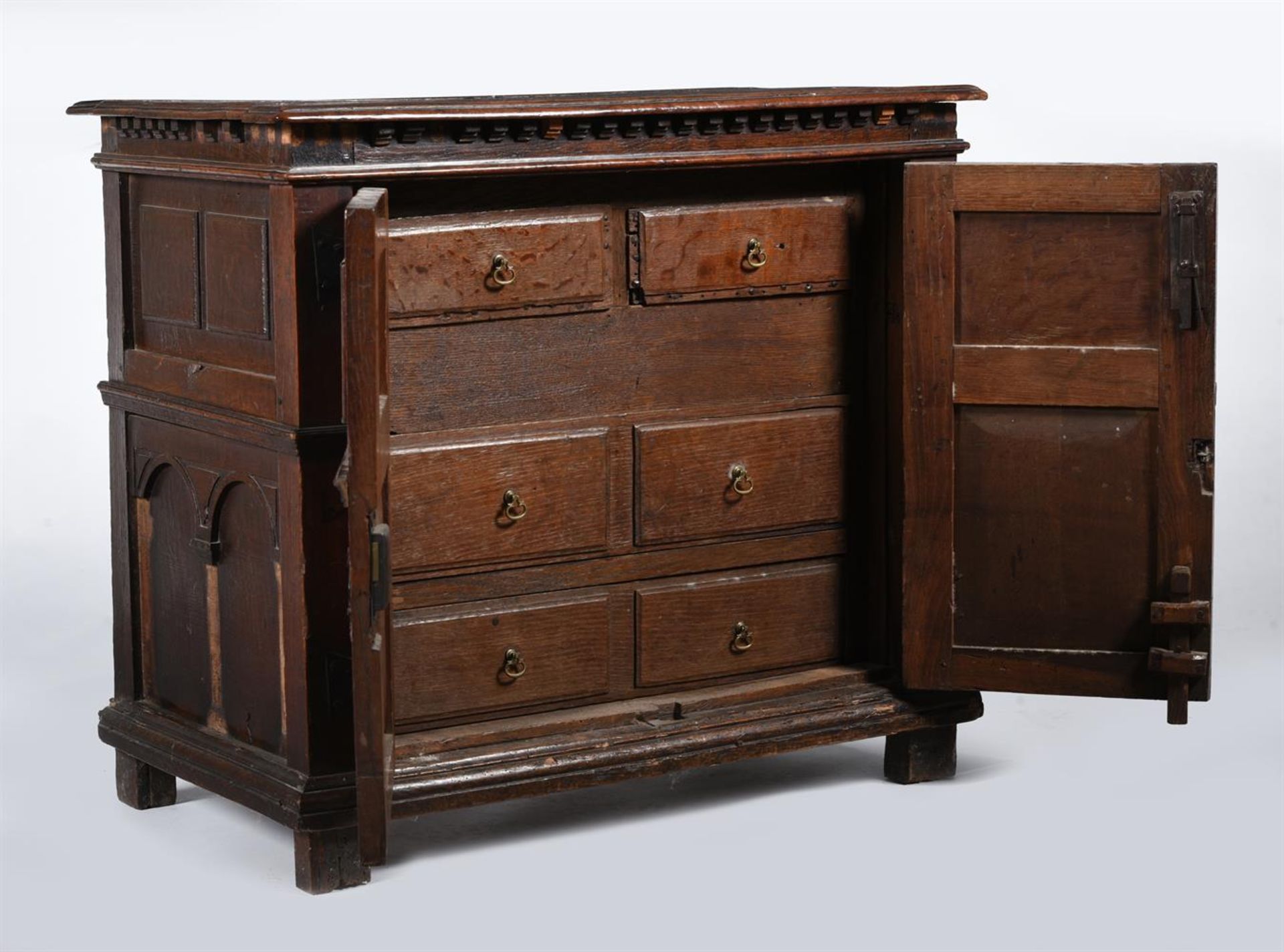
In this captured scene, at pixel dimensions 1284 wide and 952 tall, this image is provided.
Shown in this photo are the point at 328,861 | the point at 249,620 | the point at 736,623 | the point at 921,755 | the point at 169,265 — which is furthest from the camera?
the point at 921,755

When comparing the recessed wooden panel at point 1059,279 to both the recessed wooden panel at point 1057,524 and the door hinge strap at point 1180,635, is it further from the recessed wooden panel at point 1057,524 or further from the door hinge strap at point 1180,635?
the door hinge strap at point 1180,635

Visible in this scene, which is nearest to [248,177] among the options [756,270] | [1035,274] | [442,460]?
[442,460]

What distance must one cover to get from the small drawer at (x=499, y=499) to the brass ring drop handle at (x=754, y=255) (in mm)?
461

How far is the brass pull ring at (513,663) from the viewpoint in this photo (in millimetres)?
4914

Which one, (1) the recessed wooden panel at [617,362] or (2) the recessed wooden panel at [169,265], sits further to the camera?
(2) the recessed wooden panel at [169,265]

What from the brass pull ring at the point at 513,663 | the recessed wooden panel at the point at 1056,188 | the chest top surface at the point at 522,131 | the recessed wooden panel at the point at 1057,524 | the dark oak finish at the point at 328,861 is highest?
the chest top surface at the point at 522,131

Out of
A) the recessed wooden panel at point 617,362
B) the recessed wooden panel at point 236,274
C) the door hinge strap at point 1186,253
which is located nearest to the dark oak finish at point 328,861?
the recessed wooden panel at point 617,362

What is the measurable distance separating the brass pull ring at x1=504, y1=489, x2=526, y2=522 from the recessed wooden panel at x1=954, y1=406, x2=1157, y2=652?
0.93 metres

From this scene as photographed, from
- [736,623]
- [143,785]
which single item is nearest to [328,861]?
[143,785]

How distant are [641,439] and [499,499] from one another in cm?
33

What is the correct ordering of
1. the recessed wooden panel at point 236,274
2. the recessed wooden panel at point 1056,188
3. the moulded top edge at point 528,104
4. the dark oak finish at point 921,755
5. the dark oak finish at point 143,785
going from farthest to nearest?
the dark oak finish at point 921,755 < the dark oak finish at point 143,785 < the recessed wooden panel at point 1056,188 < the recessed wooden panel at point 236,274 < the moulded top edge at point 528,104

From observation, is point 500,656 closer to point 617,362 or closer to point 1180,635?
point 617,362

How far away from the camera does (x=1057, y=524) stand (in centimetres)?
513

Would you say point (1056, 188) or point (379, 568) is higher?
point (1056, 188)
